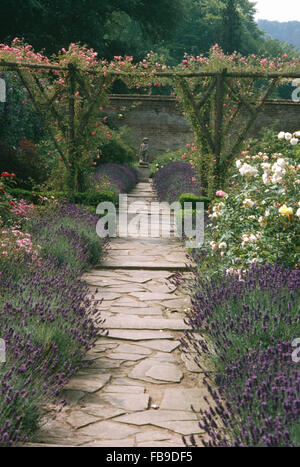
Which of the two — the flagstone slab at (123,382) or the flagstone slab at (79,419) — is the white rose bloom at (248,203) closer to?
the flagstone slab at (123,382)

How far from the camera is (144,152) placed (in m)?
20.3

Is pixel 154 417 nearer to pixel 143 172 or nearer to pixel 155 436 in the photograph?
pixel 155 436

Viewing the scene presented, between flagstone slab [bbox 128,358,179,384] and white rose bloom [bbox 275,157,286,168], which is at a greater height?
white rose bloom [bbox 275,157,286,168]

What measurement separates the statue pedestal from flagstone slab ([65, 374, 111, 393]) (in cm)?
1585

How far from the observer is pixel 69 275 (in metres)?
5.38

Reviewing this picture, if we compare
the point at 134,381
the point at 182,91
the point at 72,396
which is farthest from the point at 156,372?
the point at 182,91

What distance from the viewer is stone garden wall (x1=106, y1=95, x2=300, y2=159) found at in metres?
20.9

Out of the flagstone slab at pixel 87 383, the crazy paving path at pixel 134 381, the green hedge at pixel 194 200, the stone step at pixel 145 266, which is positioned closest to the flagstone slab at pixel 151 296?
the crazy paving path at pixel 134 381

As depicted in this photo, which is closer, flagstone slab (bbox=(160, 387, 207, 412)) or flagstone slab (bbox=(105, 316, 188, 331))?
flagstone slab (bbox=(160, 387, 207, 412))

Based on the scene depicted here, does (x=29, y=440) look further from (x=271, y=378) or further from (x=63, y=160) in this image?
(x=63, y=160)

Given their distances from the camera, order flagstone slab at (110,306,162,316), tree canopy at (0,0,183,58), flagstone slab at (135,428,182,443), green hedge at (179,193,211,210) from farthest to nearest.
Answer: tree canopy at (0,0,183,58) < green hedge at (179,193,211,210) < flagstone slab at (110,306,162,316) < flagstone slab at (135,428,182,443)

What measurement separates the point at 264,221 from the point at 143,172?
1512 centimetres

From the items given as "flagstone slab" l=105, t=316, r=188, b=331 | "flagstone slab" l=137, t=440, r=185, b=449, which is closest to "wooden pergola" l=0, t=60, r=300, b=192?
"flagstone slab" l=105, t=316, r=188, b=331

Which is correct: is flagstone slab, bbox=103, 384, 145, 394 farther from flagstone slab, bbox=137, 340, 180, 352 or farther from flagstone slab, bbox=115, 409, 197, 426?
flagstone slab, bbox=137, 340, 180, 352
